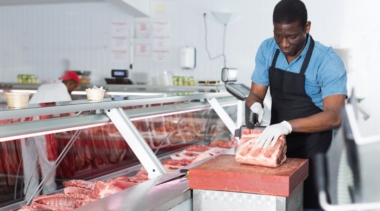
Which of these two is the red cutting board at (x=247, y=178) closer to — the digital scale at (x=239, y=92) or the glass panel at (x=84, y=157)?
the digital scale at (x=239, y=92)

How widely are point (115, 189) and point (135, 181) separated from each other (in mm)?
300

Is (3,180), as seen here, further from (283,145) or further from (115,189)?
(283,145)

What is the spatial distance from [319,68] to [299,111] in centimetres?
26

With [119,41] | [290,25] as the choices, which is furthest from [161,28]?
[290,25]

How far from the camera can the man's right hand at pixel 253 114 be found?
2.51 m

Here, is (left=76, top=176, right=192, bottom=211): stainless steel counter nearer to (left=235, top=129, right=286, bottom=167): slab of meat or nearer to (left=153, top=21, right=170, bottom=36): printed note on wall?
(left=235, top=129, right=286, bottom=167): slab of meat

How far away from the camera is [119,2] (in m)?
8.45

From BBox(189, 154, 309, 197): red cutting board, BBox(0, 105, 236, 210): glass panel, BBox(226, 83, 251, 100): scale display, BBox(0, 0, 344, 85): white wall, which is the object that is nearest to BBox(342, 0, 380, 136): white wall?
BBox(0, 0, 344, 85): white wall

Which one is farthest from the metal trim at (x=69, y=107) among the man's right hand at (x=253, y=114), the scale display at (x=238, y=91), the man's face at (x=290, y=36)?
the man's face at (x=290, y=36)

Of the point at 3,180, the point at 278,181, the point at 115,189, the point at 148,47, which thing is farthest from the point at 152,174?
the point at 148,47

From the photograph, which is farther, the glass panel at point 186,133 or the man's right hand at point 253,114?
the glass panel at point 186,133

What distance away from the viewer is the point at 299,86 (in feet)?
8.33

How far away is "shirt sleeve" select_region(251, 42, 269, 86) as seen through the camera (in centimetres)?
271

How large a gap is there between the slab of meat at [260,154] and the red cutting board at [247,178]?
0.02m
